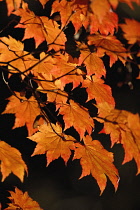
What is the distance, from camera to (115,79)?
3.10 metres

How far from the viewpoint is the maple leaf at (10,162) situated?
126 centimetres

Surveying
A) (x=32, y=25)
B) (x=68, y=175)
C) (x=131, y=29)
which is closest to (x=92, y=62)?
(x=131, y=29)

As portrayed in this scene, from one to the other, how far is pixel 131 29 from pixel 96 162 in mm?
694

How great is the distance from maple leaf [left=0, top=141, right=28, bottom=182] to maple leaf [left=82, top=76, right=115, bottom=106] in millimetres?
471

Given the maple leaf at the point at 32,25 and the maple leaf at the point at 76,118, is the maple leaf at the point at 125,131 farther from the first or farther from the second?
the maple leaf at the point at 32,25

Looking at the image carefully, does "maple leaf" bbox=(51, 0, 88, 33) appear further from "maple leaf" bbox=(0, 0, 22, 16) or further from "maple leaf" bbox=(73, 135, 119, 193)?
"maple leaf" bbox=(73, 135, 119, 193)

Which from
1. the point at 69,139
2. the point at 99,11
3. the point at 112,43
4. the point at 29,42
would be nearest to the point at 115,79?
→ the point at 29,42

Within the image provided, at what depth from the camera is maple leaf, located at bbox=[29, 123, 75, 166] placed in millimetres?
1381

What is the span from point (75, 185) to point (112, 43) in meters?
1.80

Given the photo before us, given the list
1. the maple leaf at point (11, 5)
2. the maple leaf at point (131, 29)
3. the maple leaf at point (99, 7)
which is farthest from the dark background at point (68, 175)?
the maple leaf at point (99, 7)

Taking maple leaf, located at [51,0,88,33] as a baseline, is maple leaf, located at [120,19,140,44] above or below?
below

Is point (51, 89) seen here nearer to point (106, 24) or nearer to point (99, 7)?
point (106, 24)

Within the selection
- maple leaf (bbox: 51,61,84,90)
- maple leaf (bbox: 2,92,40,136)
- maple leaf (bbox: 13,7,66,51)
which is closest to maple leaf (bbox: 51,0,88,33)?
maple leaf (bbox: 13,7,66,51)

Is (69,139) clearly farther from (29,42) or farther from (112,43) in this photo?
(29,42)
